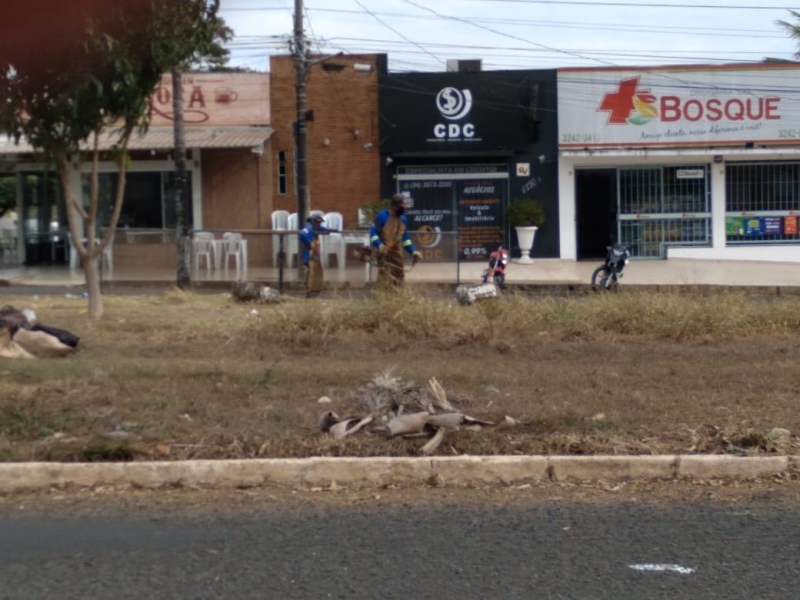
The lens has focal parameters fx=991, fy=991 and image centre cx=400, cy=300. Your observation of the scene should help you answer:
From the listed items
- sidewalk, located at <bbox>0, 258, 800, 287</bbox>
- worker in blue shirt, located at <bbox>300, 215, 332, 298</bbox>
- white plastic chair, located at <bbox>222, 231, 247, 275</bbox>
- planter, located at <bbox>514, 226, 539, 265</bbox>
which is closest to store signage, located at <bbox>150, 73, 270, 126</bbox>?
sidewalk, located at <bbox>0, 258, 800, 287</bbox>

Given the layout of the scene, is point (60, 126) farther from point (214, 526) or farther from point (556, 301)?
point (214, 526)

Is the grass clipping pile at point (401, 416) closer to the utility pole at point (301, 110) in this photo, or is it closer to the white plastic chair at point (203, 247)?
the white plastic chair at point (203, 247)

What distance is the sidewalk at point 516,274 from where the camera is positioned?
19547 mm

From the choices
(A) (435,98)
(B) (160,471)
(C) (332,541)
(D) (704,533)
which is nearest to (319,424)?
(B) (160,471)

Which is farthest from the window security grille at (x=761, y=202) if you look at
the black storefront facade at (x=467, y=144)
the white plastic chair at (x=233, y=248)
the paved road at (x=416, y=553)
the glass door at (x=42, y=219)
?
the paved road at (x=416, y=553)

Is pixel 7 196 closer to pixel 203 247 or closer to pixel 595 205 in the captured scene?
pixel 203 247

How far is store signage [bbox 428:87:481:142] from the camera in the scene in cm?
2608

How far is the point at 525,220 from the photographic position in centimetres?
2548

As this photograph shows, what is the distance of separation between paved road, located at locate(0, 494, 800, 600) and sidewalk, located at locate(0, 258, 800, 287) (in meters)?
11.6

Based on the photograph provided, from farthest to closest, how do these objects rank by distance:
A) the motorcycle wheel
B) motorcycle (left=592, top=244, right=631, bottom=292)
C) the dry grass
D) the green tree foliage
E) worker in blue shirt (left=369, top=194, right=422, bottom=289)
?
the green tree foliage, motorcycle (left=592, top=244, right=631, bottom=292), the motorcycle wheel, worker in blue shirt (left=369, top=194, right=422, bottom=289), the dry grass

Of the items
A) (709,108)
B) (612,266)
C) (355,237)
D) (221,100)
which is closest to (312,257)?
(355,237)

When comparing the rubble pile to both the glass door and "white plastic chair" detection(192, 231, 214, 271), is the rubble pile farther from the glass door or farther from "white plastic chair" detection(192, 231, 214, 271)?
the glass door

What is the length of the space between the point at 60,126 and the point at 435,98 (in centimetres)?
1526

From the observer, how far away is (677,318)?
11305 millimetres
